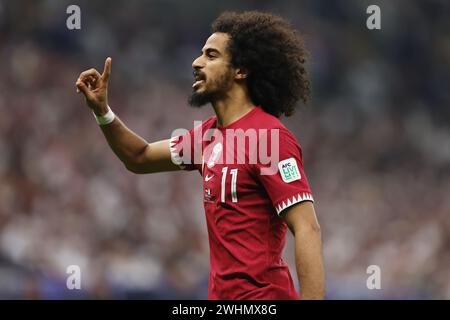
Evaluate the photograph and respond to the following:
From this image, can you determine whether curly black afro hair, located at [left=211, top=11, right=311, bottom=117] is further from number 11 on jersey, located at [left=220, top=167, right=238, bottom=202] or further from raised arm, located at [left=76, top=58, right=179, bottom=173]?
raised arm, located at [left=76, top=58, right=179, bottom=173]

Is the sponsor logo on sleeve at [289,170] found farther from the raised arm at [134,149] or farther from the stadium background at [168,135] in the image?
the stadium background at [168,135]

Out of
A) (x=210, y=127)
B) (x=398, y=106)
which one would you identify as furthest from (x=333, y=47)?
(x=210, y=127)

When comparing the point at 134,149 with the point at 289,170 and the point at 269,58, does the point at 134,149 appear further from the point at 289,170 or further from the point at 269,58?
the point at 289,170

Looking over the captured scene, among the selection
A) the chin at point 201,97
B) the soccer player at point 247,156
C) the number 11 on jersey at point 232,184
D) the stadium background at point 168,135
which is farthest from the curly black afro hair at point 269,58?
the stadium background at point 168,135

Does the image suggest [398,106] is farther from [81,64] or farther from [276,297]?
[276,297]

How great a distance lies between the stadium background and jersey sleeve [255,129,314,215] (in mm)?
4864

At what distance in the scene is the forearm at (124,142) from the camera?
16.4 feet

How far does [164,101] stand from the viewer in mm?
9734

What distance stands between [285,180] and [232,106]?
2.32 feet

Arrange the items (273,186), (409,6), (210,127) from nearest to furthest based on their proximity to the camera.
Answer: (273,186) → (210,127) → (409,6)

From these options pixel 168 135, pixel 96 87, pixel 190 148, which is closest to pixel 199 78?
pixel 190 148

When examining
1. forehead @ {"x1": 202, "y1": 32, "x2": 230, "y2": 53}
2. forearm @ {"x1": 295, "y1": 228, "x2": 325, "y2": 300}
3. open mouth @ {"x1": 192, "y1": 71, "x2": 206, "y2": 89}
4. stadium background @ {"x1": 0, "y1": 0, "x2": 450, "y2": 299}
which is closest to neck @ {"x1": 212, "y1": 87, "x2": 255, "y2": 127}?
open mouth @ {"x1": 192, "y1": 71, "x2": 206, "y2": 89}

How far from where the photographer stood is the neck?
4645 millimetres
